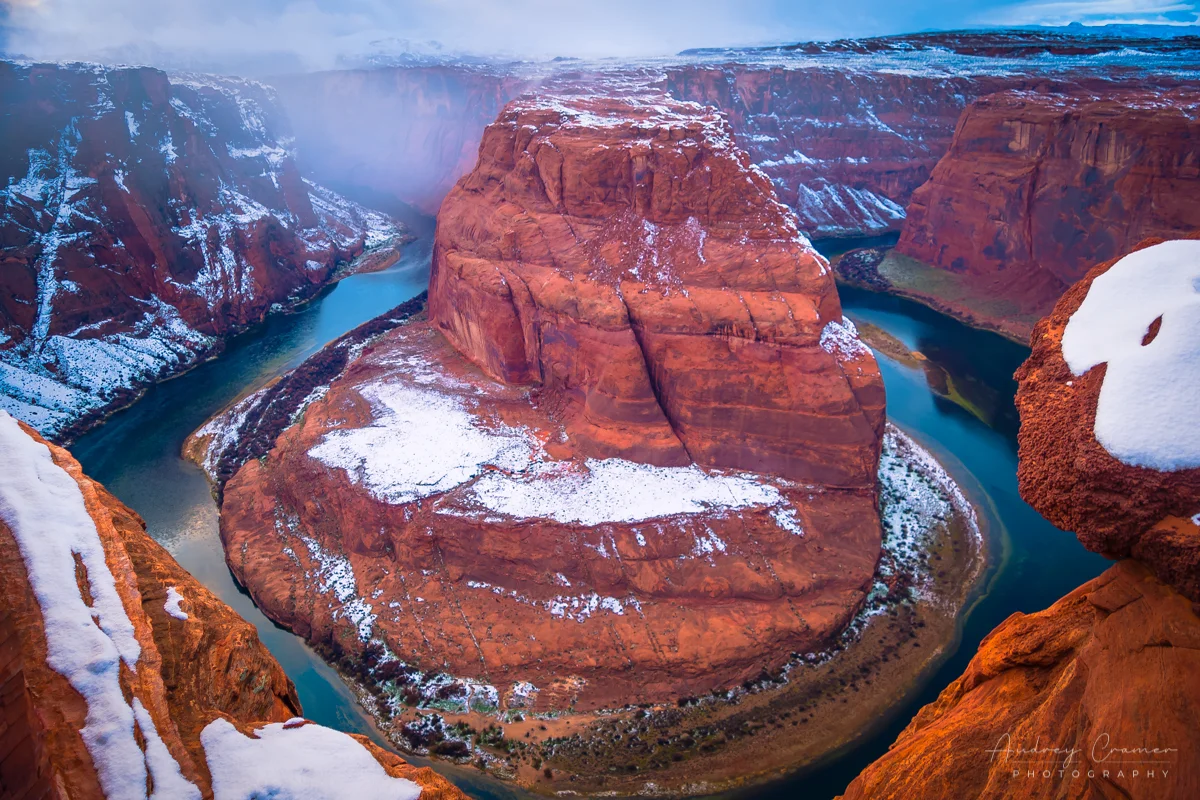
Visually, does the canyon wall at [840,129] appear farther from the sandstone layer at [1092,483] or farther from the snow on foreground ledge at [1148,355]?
the sandstone layer at [1092,483]

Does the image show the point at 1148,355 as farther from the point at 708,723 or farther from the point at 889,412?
the point at 889,412

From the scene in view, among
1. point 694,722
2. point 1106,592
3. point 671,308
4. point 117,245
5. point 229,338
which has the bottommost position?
point 694,722

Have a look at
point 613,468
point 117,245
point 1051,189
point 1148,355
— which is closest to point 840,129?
point 1051,189

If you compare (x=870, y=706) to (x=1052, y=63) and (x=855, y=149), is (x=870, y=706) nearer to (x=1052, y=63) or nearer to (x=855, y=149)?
(x=855, y=149)

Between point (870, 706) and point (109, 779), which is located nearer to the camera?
point (109, 779)

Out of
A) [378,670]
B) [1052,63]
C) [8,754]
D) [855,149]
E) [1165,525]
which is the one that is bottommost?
[378,670]

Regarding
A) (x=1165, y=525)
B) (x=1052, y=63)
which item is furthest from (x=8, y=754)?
(x=1052, y=63)
